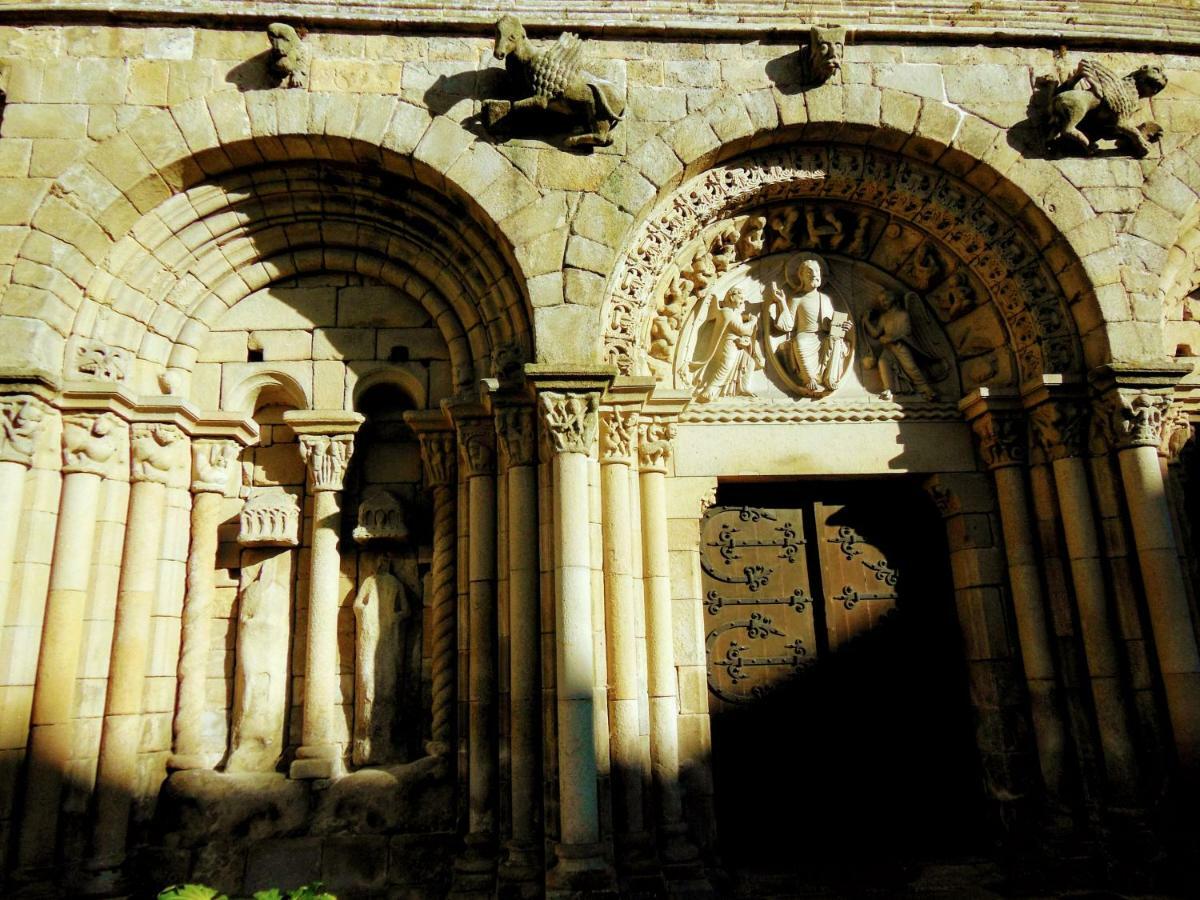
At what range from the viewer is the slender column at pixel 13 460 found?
16.0ft

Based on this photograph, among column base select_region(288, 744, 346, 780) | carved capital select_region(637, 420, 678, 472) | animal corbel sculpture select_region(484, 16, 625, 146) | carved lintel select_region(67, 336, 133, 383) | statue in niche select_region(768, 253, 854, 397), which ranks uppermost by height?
animal corbel sculpture select_region(484, 16, 625, 146)

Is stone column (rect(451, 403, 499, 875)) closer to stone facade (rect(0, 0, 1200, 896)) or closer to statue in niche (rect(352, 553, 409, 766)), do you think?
stone facade (rect(0, 0, 1200, 896))

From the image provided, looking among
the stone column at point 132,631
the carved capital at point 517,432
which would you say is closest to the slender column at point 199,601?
the stone column at point 132,631

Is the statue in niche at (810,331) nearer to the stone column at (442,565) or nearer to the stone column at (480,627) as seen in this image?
the stone column at (480,627)

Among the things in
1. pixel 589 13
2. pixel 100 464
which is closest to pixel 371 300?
pixel 100 464

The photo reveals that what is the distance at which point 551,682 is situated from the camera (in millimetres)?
4867

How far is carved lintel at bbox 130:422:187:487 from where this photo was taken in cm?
543

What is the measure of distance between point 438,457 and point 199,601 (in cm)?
176

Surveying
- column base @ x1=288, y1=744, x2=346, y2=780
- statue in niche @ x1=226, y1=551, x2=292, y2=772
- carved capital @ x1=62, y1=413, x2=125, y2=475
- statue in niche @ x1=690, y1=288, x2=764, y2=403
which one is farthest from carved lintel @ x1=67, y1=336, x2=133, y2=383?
statue in niche @ x1=690, y1=288, x2=764, y2=403

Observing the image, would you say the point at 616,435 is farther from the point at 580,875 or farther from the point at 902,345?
the point at 580,875

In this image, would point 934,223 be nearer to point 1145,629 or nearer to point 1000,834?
point 1145,629

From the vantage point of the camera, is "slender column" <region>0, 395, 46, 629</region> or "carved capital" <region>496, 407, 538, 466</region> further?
"carved capital" <region>496, 407, 538, 466</region>

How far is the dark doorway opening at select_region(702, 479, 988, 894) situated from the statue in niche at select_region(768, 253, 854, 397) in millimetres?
770

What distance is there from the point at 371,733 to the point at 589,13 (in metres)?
4.92
